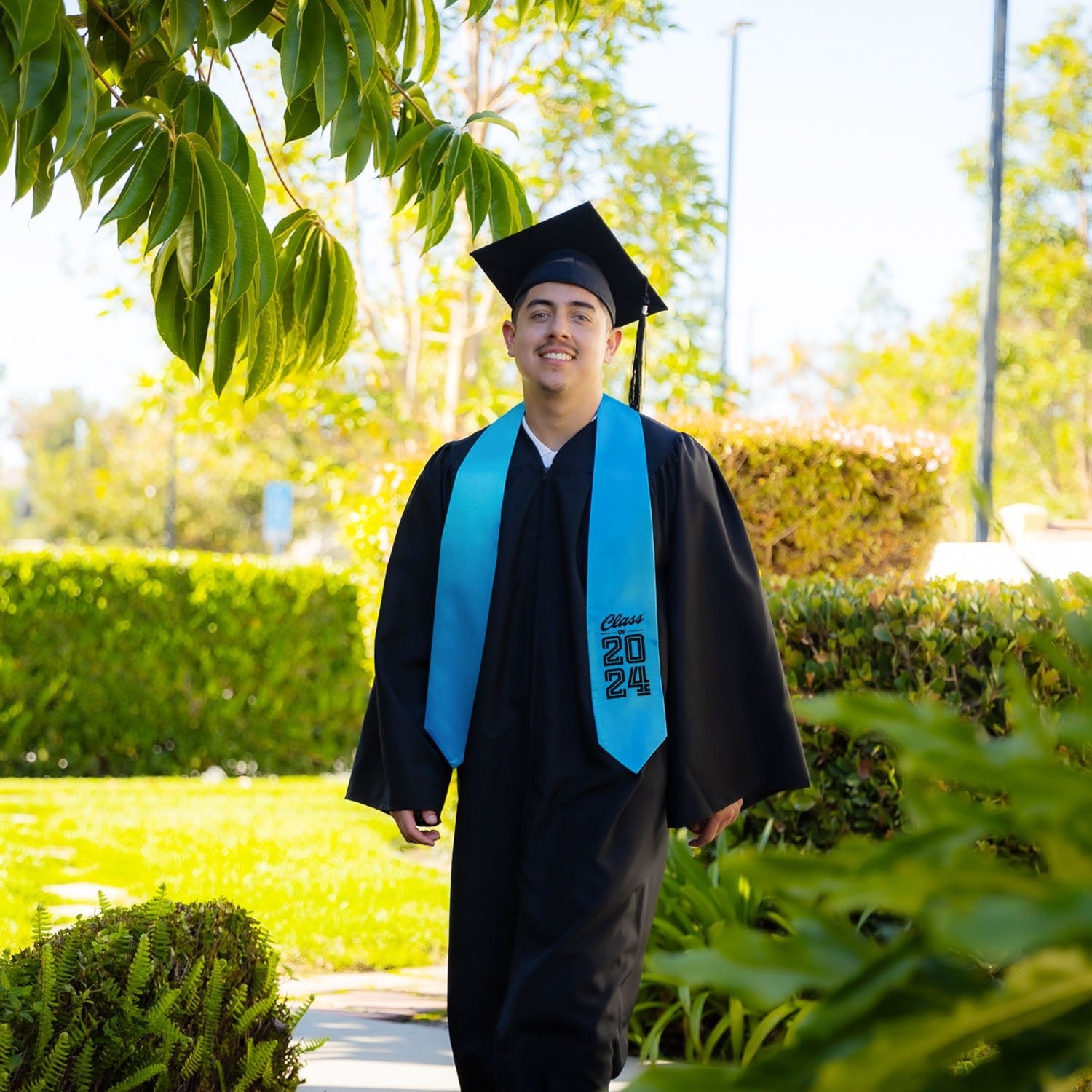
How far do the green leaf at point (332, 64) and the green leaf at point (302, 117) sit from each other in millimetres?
232

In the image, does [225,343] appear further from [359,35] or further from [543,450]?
[543,450]

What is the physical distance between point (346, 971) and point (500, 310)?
288 inches

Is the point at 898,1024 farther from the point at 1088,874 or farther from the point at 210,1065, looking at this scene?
the point at 210,1065

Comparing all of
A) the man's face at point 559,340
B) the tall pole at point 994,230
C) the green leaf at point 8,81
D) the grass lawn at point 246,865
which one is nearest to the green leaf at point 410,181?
the man's face at point 559,340

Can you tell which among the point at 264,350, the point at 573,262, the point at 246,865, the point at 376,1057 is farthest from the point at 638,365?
the point at 246,865

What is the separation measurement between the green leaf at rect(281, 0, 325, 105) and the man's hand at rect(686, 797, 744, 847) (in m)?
1.73

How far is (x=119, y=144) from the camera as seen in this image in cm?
214

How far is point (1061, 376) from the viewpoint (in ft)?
73.0

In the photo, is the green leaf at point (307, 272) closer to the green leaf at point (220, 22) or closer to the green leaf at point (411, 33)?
the green leaf at point (411, 33)

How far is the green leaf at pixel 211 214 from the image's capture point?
2.11 meters

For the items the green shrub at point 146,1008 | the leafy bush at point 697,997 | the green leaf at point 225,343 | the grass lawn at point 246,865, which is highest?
the green leaf at point 225,343

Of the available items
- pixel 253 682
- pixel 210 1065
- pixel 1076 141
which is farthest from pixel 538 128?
pixel 1076 141

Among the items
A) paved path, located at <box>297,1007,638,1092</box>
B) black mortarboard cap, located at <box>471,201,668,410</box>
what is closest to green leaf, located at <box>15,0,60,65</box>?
black mortarboard cap, located at <box>471,201,668,410</box>

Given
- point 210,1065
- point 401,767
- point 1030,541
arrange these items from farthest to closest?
point 1030,541 < point 401,767 < point 210,1065
